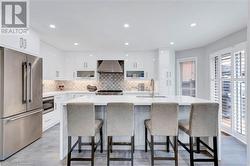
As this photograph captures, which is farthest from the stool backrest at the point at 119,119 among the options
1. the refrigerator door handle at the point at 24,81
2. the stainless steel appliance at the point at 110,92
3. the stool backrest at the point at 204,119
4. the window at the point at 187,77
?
the window at the point at 187,77

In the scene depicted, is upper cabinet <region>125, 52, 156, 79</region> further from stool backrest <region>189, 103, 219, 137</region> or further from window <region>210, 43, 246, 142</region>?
stool backrest <region>189, 103, 219, 137</region>

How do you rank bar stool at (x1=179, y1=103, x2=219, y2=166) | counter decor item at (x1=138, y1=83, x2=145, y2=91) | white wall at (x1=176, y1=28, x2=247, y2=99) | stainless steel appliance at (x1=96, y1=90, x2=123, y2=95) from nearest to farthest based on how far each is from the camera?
bar stool at (x1=179, y1=103, x2=219, y2=166) < white wall at (x1=176, y1=28, x2=247, y2=99) < stainless steel appliance at (x1=96, y1=90, x2=123, y2=95) < counter decor item at (x1=138, y1=83, x2=145, y2=91)

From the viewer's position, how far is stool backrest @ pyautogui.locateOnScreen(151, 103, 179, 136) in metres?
2.76

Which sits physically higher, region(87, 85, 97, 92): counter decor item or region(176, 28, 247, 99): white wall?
region(176, 28, 247, 99): white wall

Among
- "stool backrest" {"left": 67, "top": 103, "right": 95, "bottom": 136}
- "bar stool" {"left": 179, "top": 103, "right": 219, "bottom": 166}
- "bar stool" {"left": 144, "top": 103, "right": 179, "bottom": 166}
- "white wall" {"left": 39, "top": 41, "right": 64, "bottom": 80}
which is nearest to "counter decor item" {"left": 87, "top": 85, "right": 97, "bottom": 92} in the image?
"white wall" {"left": 39, "top": 41, "right": 64, "bottom": 80}

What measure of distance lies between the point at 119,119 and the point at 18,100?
81.2 inches

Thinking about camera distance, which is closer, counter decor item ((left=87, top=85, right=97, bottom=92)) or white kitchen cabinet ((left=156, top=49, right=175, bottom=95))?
white kitchen cabinet ((left=156, top=49, right=175, bottom=95))

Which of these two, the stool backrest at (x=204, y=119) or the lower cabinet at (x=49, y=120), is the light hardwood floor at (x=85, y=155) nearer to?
the stool backrest at (x=204, y=119)

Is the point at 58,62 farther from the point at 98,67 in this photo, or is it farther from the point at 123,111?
the point at 123,111

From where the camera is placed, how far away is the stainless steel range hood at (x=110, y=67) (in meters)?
7.00

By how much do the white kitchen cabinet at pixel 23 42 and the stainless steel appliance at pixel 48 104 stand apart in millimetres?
1299

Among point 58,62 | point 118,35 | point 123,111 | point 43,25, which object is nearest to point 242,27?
point 118,35

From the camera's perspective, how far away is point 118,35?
15.9 feet

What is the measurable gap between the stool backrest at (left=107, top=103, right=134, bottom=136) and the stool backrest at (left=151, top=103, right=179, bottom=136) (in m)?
0.35
